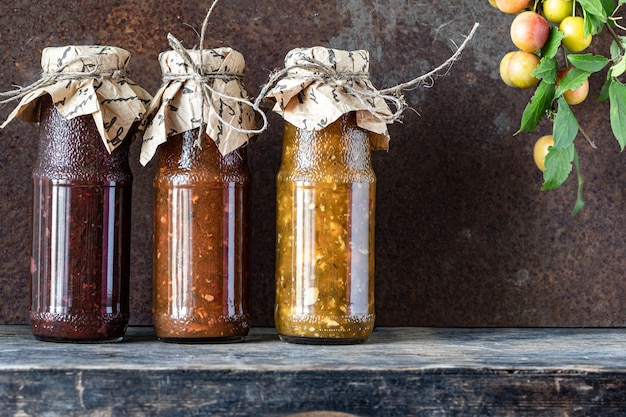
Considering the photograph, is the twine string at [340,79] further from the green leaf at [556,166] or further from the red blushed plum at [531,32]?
the green leaf at [556,166]

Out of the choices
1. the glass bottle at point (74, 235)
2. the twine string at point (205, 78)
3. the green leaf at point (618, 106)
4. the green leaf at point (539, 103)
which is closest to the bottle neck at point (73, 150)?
the glass bottle at point (74, 235)

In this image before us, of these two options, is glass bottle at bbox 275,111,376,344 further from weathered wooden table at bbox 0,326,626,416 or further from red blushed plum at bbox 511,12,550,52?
red blushed plum at bbox 511,12,550,52

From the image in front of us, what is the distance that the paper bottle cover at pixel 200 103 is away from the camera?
1.07 metres

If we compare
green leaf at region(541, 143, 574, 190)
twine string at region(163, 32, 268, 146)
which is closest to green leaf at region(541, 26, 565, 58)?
green leaf at region(541, 143, 574, 190)

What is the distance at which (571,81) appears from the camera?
114 cm

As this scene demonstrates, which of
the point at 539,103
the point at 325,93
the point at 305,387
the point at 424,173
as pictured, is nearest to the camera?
the point at 305,387

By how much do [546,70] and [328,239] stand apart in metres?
0.39

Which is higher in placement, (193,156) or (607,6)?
(607,6)

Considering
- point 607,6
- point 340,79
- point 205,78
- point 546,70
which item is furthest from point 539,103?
point 205,78

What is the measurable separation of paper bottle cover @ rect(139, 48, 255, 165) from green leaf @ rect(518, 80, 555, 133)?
1.34 ft

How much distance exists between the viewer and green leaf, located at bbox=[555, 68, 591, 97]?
3.72ft

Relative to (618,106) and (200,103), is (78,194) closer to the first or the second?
(200,103)

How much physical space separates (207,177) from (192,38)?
328 mm

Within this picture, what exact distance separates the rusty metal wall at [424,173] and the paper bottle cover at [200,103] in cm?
21
